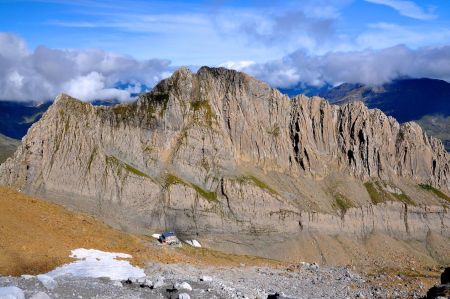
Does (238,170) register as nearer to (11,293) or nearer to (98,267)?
(98,267)

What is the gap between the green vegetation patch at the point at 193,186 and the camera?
4791 inches

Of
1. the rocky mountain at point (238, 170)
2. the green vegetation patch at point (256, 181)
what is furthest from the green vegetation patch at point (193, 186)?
the green vegetation patch at point (256, 181)

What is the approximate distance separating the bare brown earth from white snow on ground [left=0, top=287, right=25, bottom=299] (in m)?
12.1

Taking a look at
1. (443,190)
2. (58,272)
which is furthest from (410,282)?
(443,190)

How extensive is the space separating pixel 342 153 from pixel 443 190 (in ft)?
127

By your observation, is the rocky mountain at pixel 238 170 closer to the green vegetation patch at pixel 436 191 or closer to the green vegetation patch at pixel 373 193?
the green vegetation patch at pixel 373 193

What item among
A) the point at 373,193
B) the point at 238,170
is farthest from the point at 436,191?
the point at 238,170

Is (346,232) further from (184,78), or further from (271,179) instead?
(184,78)

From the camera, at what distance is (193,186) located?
409 ft

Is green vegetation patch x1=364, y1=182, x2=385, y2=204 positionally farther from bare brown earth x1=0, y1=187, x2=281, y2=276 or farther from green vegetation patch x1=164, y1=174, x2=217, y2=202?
bare brown earth x1=0, y1=187, x2=281, y2=276

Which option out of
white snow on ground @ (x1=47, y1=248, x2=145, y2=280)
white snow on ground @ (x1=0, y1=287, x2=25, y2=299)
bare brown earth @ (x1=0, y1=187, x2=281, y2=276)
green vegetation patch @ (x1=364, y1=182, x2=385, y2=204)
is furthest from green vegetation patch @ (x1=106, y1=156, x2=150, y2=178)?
white snow on ground @ (x1=0, y1=287, x2=25, y2=299)

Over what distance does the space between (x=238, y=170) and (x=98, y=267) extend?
301 ft

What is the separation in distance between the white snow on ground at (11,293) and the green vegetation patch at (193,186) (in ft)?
298

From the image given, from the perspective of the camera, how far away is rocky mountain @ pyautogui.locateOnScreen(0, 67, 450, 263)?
4508 inches
